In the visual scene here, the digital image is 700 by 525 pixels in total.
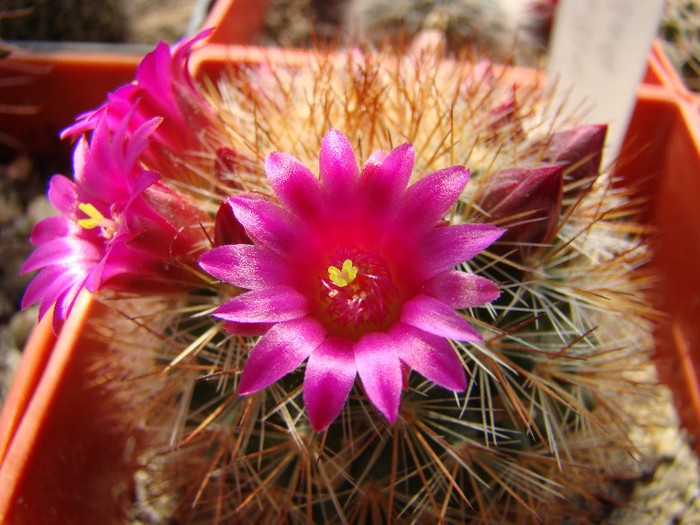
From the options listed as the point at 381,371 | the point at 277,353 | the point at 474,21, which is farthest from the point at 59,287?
the point at 474,21

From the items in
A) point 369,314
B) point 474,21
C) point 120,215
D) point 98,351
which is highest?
point 120,215

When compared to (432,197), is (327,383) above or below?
below

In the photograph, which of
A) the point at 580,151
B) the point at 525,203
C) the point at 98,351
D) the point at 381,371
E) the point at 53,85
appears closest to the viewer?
the point at 381,371

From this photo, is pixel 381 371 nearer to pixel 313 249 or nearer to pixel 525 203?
pixel 313 249

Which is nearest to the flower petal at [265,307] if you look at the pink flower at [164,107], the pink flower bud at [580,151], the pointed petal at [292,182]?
the pointed petal at [292,182]

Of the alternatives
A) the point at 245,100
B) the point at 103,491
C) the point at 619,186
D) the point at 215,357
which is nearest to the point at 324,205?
the point at 215,357

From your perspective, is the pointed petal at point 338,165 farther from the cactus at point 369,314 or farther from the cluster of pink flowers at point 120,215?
the cluster of pink flowers at point 120,215

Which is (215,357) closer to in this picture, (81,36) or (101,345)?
(101,345)

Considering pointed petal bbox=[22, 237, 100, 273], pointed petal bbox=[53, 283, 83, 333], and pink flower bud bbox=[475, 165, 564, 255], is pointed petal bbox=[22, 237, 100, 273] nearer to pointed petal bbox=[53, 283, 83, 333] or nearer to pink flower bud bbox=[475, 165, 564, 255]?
pointed petal bbox=[53, 283, 83, 333]
